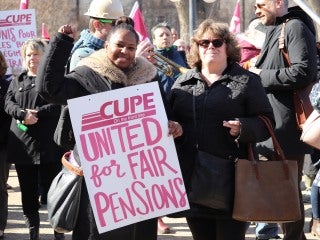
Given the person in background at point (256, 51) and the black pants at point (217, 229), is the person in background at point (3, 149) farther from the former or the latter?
the black pants at point (217, 229)

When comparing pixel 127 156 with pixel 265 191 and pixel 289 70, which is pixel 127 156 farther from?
pixel 289 70

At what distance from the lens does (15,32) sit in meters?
11.2

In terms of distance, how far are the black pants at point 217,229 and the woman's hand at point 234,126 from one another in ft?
1.68

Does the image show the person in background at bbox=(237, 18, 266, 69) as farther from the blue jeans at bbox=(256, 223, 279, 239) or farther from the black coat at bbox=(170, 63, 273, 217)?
the black coat at bbox=(170, 63, 273, 217)

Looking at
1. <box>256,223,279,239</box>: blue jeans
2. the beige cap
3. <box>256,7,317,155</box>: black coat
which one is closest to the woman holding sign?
the beige cap

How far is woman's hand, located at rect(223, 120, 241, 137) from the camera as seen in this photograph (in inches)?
186

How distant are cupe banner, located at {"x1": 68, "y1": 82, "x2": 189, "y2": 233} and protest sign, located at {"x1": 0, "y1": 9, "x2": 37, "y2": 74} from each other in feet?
22.2

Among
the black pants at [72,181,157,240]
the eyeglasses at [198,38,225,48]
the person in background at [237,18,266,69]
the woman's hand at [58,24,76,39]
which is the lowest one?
the black pants at [72,181,157,240]

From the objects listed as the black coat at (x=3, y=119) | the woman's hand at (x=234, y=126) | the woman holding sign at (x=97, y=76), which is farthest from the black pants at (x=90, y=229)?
the black coat at (x=3, y=119)

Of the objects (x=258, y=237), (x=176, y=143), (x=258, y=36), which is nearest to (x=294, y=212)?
(x=176, y=143)

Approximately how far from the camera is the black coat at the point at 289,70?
5.85 m

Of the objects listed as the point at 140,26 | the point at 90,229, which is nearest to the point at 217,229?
the point at 90,229

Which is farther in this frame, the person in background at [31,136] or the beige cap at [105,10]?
the person in background at [31,136]

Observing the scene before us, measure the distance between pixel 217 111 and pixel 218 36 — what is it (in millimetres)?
447
